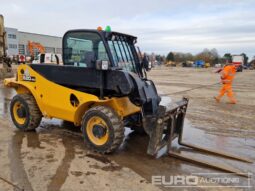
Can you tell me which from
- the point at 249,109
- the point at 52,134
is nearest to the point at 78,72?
the point at 52,134

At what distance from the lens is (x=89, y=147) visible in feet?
16.5

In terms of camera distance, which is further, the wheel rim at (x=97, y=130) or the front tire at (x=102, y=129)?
the wheel rim at (x=97, y=130)

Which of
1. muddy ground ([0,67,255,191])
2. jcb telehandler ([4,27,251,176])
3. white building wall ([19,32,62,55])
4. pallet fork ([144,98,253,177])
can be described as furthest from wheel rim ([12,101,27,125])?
white building wall ([19,32,62,55])

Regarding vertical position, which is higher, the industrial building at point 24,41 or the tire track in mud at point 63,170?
the industrial building at point 24,41

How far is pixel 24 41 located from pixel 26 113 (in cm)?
7819

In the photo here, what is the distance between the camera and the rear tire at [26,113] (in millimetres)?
5910

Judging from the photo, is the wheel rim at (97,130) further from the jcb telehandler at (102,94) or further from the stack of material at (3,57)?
the stack of material at (3,57)

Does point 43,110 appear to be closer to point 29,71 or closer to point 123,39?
point 29,71

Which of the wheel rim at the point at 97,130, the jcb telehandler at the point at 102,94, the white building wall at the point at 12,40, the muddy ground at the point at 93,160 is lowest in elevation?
the muddy ground at the point at 93,160

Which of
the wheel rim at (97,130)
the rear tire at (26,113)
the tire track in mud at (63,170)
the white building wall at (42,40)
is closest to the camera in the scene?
the tire track in mud at (63,170)

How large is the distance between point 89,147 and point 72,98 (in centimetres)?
100

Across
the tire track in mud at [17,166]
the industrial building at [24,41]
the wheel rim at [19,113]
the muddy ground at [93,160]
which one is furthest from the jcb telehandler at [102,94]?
the industrial building at [24,41]

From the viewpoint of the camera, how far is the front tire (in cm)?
464

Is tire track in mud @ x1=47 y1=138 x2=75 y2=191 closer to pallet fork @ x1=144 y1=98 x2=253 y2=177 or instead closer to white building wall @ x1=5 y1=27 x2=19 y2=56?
pallet fork @ x1=144 y1=98 x2=253 y2=177
